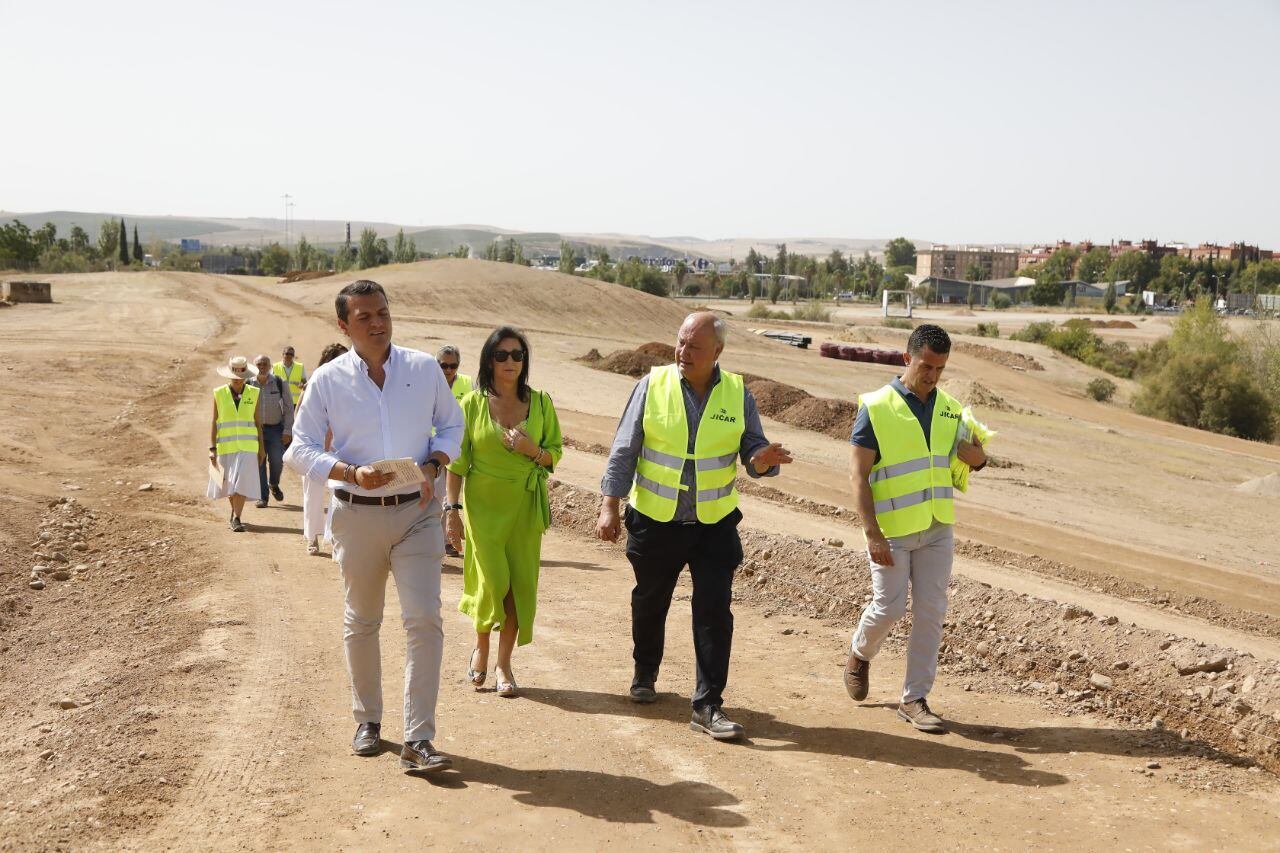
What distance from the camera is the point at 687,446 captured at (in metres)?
6.13

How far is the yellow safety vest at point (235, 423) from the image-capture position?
12.5m

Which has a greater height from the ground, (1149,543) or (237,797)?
(237,797)

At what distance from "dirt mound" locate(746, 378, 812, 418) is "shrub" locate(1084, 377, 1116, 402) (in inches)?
954

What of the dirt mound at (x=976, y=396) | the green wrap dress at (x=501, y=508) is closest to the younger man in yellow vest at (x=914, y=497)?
the green wrap dress at (x=501, y=508)

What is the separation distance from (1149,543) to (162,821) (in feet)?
52.1

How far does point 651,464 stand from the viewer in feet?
20.5

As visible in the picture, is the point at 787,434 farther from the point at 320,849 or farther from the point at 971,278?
the point at 971,278

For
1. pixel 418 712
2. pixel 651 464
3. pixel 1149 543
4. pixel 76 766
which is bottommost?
pixel 1149 543

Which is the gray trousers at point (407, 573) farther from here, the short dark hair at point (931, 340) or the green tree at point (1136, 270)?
the green tree at point (1136, 270)

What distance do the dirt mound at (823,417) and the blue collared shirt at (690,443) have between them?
19.8 m

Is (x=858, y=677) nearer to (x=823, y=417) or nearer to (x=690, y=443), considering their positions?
(x=690, y=443)

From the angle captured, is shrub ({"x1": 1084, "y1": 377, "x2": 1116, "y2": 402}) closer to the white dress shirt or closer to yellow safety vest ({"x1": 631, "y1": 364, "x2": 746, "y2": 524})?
yellow safety vest ({"x1": 631, "y1": 364, "x2": 746, "y2": 524})

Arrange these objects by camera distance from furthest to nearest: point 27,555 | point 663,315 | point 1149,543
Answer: point 663,315
point 1149,543
point 27,555

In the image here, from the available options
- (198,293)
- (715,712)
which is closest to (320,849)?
(715,712)
